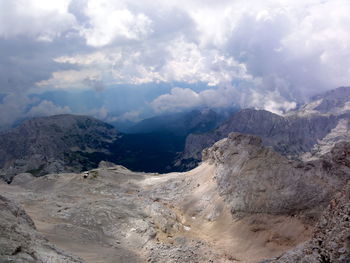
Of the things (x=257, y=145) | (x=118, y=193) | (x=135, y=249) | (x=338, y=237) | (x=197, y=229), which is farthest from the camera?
(x=118, y=193)

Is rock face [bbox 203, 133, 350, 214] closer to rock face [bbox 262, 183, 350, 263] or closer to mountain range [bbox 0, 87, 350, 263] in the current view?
mountain range [bbox 0, 87, 350, 263]

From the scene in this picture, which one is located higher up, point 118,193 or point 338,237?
point 338,237

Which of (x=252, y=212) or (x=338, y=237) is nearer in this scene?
(x=338, y=237)

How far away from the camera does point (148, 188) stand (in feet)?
338


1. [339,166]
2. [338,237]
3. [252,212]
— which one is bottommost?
[252,212]

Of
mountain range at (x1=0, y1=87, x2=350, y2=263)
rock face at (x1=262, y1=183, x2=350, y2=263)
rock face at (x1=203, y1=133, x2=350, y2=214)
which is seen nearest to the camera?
rock face at (x1=262, y1=183, x2=350, y2=263)

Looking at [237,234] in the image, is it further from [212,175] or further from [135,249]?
[212,175]

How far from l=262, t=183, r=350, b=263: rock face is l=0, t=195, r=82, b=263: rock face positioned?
20044 mm

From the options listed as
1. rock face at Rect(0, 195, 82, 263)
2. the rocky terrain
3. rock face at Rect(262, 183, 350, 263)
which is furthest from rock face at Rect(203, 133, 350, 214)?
rock face at Rect(0, 195, 82, 263)

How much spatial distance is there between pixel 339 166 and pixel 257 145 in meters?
17.0

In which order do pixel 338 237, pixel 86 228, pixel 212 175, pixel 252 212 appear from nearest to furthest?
pixel 338 237
pixel 86 228
pixel 252 212
pixel 212 175

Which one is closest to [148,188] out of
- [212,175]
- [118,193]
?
[118,193]

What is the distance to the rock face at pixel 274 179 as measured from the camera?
6094 cm

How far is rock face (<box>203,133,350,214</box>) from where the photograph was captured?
60.9 m
